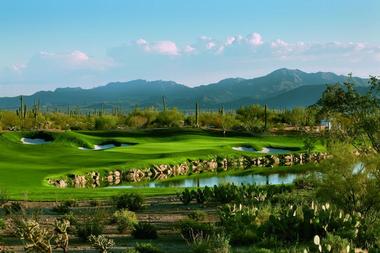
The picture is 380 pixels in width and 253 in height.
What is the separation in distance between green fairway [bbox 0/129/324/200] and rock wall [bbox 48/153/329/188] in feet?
2.45

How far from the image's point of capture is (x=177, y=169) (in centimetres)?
5350

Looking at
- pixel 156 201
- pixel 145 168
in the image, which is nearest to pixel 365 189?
pixel 156 201

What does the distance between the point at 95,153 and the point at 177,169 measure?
878 centimetres

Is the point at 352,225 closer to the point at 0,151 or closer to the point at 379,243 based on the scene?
the point at 379,243

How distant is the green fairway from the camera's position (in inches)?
1326

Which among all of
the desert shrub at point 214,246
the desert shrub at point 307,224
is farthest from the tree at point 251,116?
the desert shrub at point 214,246

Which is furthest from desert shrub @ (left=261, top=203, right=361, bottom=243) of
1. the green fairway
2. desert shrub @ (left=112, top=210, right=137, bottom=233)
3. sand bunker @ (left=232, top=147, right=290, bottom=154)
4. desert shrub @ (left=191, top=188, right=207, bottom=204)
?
sand bunker @ (left=232, top=147, right=290, bottom=154)

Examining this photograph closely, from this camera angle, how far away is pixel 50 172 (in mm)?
42938

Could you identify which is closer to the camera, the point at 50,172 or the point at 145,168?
the point at 50,172

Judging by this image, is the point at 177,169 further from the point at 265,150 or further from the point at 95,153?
the point at 265,150

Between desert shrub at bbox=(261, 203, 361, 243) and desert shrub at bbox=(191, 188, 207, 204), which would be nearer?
desert shrub at bbox=(261, 203, 361, 243)

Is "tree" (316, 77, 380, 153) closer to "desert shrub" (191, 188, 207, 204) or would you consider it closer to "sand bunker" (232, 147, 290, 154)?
"desert shrub" (191, 188, 207, 204)

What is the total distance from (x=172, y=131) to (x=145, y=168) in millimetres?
29041

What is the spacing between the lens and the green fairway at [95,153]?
33.7 m
